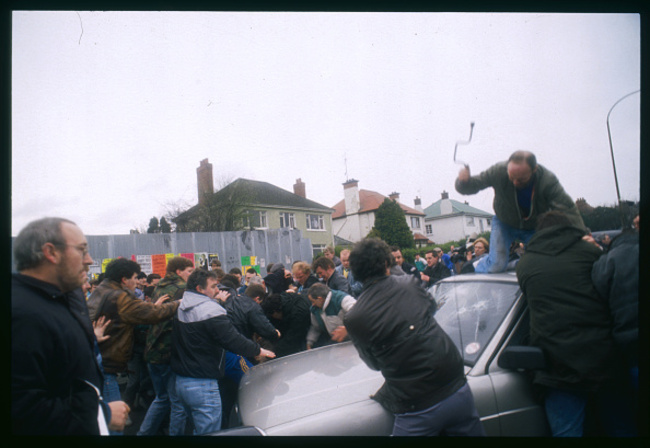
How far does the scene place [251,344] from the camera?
10.8 ft

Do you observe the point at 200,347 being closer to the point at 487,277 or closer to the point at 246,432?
the point at 246,432

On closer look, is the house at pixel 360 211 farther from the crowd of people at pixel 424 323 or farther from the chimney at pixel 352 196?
the crowd of people at pixel 424 323

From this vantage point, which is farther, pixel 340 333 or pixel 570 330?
pixel 340 333

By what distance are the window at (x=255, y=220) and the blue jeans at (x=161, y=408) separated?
58.7 inches

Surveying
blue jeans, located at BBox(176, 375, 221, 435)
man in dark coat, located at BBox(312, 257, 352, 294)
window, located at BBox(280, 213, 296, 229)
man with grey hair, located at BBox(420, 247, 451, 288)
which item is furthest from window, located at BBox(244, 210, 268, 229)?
man with grey hair, located at BBox(420, 247, 451, 288)

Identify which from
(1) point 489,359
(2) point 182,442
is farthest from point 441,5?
(2) point 182,442

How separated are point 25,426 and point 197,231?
166 cm

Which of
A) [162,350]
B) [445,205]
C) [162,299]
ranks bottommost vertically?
[162,350]

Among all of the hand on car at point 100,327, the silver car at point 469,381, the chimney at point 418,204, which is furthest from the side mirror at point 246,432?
the chimney at point 418,204

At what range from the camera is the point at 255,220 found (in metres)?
3.37

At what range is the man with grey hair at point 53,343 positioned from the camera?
1884mm

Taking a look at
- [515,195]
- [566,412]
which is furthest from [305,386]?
[515,195]

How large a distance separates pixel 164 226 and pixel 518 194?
2.63 metres

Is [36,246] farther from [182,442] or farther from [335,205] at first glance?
[335,205]
